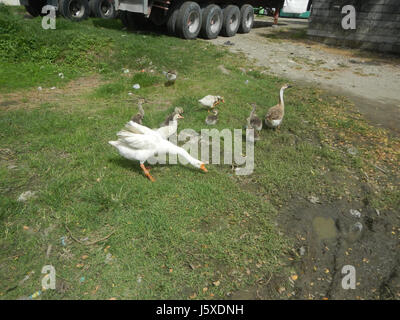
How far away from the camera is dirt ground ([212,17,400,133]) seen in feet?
25.2

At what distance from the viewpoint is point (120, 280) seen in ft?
9.64

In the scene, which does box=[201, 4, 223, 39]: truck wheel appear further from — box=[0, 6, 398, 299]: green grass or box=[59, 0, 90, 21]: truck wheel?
box=[0, 6, 398, 299]: green grass

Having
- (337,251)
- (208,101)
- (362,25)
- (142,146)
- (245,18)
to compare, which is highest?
(245,18)

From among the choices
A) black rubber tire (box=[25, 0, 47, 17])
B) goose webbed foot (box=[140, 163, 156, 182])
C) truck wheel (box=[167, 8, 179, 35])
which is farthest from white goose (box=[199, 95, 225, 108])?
black rubber tire (box=[25, 0, 47, 17])

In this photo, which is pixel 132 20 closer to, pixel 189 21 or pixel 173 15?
pixel 173 15

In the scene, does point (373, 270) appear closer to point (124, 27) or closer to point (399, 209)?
point (399, 209)

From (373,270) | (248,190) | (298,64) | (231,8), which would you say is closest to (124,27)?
(231,8)

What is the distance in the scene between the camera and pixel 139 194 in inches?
158

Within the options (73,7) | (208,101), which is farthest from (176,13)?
(208,101)

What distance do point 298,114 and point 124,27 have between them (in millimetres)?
10974

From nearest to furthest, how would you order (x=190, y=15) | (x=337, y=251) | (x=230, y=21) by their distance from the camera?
(x=337, y=251) < (x=190, y=15) < (x=230, y=21)

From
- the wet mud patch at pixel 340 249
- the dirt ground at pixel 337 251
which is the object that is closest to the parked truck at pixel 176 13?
the dirt ground at pixel 337 251

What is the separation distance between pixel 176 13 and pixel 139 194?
35.2 feet

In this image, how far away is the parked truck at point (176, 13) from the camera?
11866 mm
